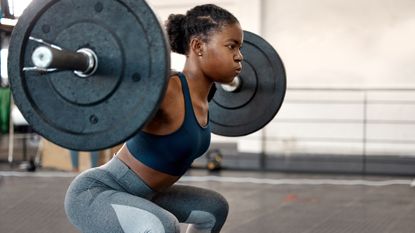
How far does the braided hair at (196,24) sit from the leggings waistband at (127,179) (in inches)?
15.5

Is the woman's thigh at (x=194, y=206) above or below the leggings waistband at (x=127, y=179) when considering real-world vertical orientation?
below

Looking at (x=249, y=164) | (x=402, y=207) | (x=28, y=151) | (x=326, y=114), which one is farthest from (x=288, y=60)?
(x=28, y=151)

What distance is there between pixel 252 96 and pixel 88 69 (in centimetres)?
88

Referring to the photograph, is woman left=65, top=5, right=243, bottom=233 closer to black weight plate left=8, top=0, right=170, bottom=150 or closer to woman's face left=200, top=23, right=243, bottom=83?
woman's face left=200, top=23, right=243, bottom=83

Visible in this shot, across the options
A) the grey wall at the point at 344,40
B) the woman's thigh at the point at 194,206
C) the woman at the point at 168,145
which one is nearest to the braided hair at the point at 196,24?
the woman at the point at 168,145

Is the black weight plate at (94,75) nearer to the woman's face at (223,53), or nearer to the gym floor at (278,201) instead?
the woman's face at (223,53)

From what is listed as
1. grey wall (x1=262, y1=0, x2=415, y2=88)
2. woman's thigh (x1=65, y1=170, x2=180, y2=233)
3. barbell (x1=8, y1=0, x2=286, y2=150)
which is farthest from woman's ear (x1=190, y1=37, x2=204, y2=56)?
grey wall (x1=262, y1=0, x2=415, y2=88)

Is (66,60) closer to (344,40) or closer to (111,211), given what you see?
(111,211)

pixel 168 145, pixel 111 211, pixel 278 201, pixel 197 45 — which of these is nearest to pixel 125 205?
pixel 111 211

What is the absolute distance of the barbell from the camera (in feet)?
4.37

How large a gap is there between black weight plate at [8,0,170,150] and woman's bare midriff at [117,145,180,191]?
0.30m

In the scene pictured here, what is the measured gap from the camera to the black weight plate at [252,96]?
211 cm

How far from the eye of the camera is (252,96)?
2119 millimetres

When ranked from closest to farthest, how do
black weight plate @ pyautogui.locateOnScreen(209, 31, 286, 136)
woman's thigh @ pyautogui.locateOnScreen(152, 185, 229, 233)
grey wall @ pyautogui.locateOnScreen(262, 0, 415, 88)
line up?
woman's thigh @ pyautogui.locateOnScreen(152, 185, 229, 233) → black weight plate @ pyautogui.locateOnScreen(209, 31, 286, 136) → grey wall @ pyautogui.locateOnScreen(262, 0, 415, 88)
